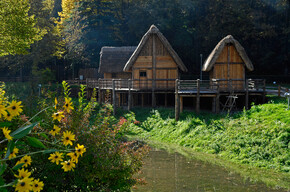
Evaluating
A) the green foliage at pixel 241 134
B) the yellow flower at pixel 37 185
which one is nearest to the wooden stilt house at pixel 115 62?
the green foliage at pixel 241 134

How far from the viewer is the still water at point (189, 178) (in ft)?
36.0

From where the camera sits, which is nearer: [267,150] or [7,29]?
[267,150]

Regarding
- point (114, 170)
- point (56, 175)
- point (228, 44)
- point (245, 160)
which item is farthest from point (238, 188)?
point (228, 44)

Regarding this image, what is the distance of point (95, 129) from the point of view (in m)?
6.66

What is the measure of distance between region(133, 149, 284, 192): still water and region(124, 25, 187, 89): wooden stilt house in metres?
12.4

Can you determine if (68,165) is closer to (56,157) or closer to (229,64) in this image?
(56,157)

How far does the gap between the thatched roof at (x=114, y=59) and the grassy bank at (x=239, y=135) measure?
35.8ft

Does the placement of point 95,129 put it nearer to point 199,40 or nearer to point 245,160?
point 245,160

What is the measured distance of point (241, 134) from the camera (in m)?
16.3

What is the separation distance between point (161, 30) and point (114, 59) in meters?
13.5

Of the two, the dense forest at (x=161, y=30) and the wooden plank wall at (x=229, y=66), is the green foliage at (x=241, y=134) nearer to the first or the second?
the wooden plank wall at (x=229, y=66)

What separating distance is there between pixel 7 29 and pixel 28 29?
1.56 metres

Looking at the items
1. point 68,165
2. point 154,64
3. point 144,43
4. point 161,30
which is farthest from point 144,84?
point 68,165

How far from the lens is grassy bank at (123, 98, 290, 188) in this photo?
14.0 m
